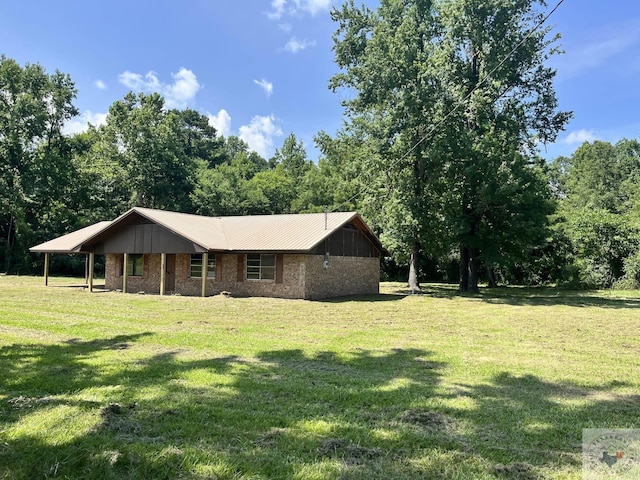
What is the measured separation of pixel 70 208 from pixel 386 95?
100 feet

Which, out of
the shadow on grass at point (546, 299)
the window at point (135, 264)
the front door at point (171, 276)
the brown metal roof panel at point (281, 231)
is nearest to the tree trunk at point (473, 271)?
the shadow on grass at point (546, 299)

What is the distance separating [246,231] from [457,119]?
11.9 meters

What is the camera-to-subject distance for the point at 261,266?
20344mm

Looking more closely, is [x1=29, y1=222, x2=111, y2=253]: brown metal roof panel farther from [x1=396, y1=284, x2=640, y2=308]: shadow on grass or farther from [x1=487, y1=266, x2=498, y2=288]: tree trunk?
[x1=487, y1=266, x2=498, y2=288]: tree trunk

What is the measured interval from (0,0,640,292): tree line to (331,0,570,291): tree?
2.8 inches

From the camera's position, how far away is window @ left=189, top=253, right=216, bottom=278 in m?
21.2

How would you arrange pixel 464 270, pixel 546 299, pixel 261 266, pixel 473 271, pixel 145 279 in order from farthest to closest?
1. pixel 473 271
2. pixel 464 270
3. pixel 145 279
4. pixel 546 299
5. pixel 261 266

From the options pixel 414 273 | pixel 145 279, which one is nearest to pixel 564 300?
pixel 414 273

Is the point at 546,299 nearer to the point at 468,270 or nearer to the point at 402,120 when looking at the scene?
the point at 468,270

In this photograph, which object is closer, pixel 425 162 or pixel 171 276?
pixel 171 276

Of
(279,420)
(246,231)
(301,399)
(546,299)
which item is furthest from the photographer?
(246,231)

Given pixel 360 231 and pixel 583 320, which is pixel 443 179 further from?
pixel 583 320

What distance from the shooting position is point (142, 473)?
3254 millimetres

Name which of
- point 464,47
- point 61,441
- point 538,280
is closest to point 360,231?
point 464,47
